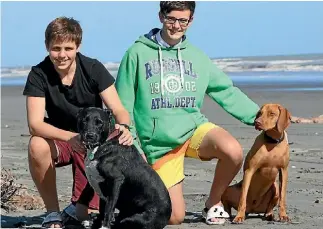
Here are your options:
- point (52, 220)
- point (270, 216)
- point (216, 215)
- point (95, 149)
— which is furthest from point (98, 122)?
point (270, 216)

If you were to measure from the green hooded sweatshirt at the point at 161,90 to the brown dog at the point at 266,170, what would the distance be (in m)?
0.29

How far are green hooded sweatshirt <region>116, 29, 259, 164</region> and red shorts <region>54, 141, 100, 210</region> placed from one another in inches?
21.3

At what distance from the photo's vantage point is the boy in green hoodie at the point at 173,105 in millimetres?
6285

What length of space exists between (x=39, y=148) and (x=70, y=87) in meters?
0.52

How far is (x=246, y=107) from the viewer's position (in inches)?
260

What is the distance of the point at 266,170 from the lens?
6.30 metres

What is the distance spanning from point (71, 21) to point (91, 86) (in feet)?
1.73

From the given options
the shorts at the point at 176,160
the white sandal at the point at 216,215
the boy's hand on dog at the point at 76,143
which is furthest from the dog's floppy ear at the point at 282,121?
the boy's hand on dog at the point at 76,143

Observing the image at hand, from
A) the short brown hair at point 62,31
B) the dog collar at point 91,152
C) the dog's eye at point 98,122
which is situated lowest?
the dog collar at point 91,152

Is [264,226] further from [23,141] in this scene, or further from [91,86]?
[23,141]

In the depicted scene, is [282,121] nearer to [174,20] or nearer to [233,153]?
[233,153]

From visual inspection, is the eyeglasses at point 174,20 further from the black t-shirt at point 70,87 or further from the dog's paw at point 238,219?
the dog's paw at point 238,219

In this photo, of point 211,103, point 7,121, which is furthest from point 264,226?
point 211,103

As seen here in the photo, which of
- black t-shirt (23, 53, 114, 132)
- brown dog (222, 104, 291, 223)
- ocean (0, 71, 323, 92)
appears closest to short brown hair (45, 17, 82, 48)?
black t-shirt (23, 53, 114, 132)
